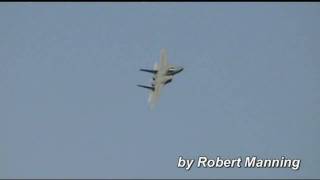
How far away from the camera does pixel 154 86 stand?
5236 inches

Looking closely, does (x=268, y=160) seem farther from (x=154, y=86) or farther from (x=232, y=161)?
(x=154, y=86)

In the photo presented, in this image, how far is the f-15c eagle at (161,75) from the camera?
130m

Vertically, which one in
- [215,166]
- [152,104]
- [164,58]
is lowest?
[215,166]

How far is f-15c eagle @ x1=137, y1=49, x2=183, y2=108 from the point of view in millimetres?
130500

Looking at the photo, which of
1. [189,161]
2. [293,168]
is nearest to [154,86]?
[189,161]

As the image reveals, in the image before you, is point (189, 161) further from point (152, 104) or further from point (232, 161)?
point (152, 104)

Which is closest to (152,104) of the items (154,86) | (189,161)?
(154,86)

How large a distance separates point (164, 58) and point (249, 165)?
3427 centimetres

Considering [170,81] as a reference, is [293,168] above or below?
below

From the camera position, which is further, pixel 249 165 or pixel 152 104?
pixel 152 104

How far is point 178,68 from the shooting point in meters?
134

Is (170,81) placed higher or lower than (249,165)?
higher

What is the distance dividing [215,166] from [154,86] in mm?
31558

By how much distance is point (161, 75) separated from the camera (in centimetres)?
13175
